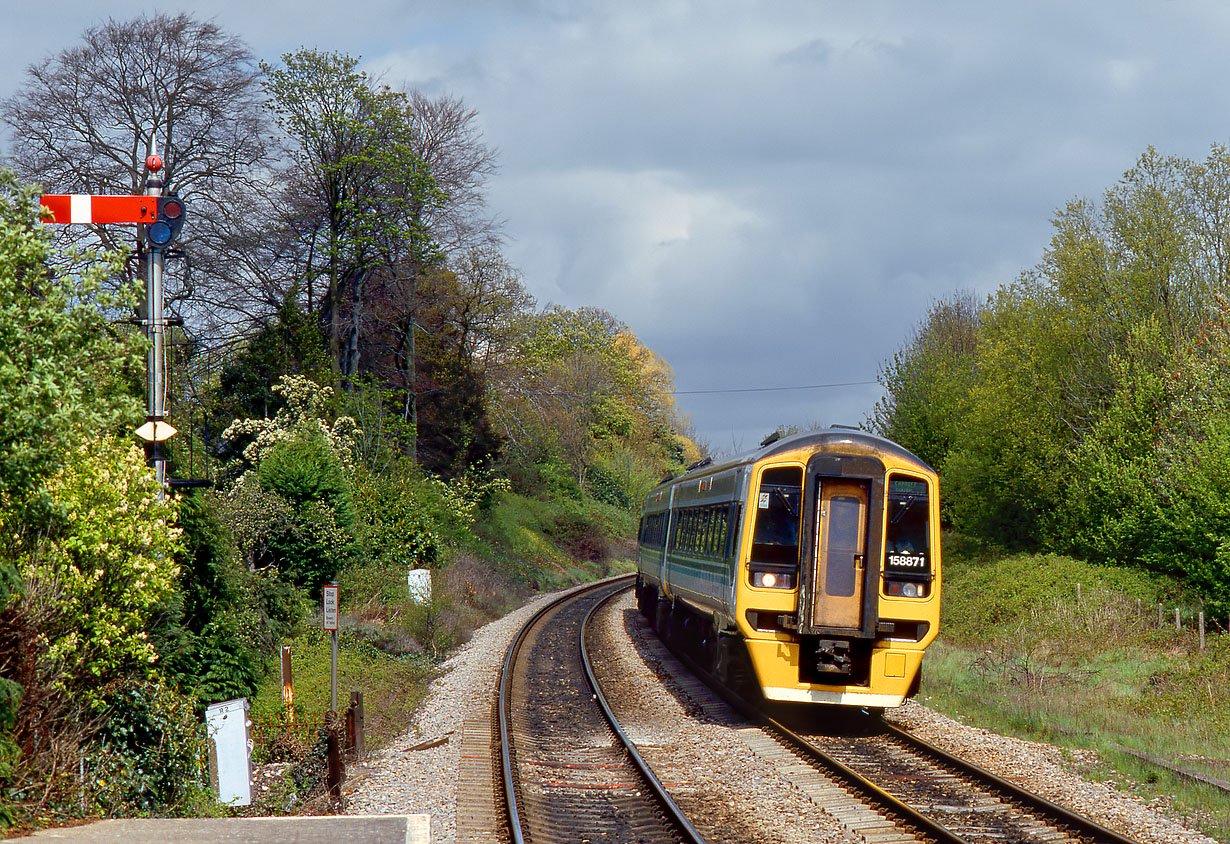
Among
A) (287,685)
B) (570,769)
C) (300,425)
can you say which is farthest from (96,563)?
(300,425)

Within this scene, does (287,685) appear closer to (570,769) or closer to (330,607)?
(330,607)

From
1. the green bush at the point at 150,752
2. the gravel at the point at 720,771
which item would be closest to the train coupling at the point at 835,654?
the gravel at the point at 720,771

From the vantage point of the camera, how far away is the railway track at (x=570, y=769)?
8.80 metres

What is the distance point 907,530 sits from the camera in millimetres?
12883

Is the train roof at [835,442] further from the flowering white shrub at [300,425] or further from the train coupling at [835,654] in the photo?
the flowering white shrub at [300,425]

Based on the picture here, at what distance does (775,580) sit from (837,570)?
28.8 inches

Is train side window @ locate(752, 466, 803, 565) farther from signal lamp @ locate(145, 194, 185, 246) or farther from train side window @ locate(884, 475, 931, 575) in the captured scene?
signal lamp @ locate(145, 194, 185, 246)

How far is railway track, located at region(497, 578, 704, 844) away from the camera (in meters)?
8.80

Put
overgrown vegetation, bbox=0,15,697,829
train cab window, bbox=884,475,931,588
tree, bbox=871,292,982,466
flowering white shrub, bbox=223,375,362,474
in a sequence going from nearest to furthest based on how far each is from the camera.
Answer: overgrown vegetation, bbox=0,15,697,829 → train cab window, bbox=884,475,931,588 → flowering white shrub, bbox=223,375,362,474 → tree, bbox=871,292,982,466

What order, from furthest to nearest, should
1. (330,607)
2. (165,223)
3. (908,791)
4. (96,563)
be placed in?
(330,607)
(908,791)
(165,223)
(96,563)

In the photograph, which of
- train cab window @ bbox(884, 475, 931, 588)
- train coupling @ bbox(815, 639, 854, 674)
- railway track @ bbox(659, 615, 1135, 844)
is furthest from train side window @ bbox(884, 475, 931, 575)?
railway track @ bbox(659, 615, 1135, 844)

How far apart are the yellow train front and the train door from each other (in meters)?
0.01

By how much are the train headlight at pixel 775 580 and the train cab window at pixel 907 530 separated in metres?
1.09

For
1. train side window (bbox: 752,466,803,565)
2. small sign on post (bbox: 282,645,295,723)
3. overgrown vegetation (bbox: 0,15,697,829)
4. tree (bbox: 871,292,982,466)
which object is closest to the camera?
overgrown vegetation (bbox: 0,15,697,829)
